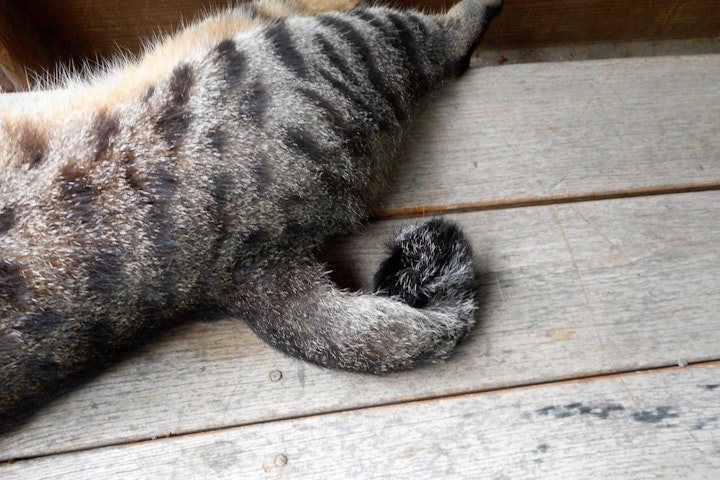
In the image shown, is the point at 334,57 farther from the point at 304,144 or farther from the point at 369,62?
the point at 304,144

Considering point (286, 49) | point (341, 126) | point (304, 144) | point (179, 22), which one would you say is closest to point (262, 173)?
point (304, 144)

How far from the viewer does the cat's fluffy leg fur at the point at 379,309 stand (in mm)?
1009

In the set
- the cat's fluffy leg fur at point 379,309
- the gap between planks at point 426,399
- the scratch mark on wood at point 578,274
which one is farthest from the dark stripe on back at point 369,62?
the gap between planks at point 426,399

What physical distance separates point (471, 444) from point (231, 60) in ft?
3.10

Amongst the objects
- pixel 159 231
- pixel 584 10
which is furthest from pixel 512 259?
pixel 584 10

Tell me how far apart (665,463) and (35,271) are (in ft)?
4.11

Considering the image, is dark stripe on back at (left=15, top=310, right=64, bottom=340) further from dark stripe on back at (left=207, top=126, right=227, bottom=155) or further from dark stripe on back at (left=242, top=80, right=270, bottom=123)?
dark stripe on back at (left=242, top=80, right=270, bottom=123)

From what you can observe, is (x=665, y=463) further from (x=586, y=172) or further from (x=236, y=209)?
(x=236, y=209)

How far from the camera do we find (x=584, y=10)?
1771 mm

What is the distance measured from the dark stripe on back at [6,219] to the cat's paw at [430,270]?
72cm

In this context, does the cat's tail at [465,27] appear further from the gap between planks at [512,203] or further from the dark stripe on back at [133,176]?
the dark stripe on back at [133,176]

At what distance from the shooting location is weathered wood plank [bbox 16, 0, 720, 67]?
4.98ft

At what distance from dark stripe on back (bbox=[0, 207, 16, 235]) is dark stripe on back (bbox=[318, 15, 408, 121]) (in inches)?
30.9

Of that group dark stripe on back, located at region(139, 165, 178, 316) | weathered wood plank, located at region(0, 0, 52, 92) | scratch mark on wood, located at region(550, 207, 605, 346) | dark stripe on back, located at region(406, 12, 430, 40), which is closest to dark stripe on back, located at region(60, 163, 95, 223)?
dark stripe on back, located at region(139, 165, 178, 316)
